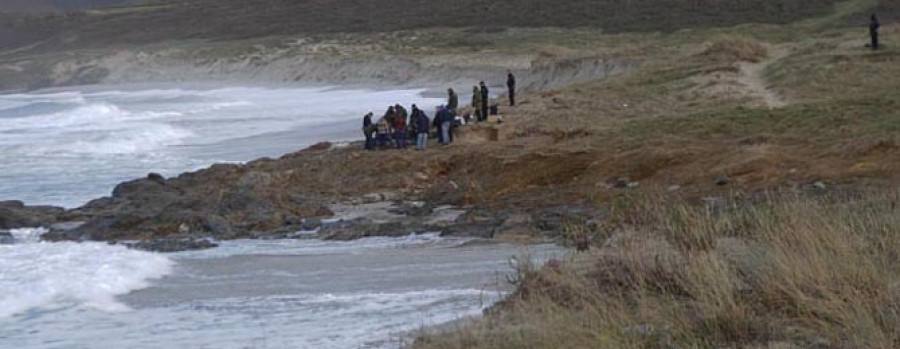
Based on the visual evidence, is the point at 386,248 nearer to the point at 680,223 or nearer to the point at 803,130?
the point at 680,223

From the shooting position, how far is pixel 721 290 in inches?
360

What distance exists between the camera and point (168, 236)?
19422 millimetres

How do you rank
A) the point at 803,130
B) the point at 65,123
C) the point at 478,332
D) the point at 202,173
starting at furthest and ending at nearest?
1. the point at 65,123
2. the point at 202,173
3. the point at 803,130
4. the point at 478,332

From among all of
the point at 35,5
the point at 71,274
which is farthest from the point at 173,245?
the point at 35,5

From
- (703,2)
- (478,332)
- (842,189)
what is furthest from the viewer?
(703,2)

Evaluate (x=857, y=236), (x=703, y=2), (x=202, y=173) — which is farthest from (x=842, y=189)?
(x=703, y=2)

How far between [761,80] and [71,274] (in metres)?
22.0

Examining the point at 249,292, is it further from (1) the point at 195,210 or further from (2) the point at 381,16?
(2) the point at 381,16

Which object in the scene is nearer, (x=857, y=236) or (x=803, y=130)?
(x=857, y=236)

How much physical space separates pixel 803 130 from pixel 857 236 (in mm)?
13101

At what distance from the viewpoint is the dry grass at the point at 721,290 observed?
8.47m

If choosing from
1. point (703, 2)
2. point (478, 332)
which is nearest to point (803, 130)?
point (478, 332)

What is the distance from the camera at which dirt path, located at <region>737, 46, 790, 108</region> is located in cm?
2922

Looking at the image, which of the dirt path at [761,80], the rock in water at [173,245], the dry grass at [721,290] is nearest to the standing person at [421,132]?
the dirt path at [761,80]
